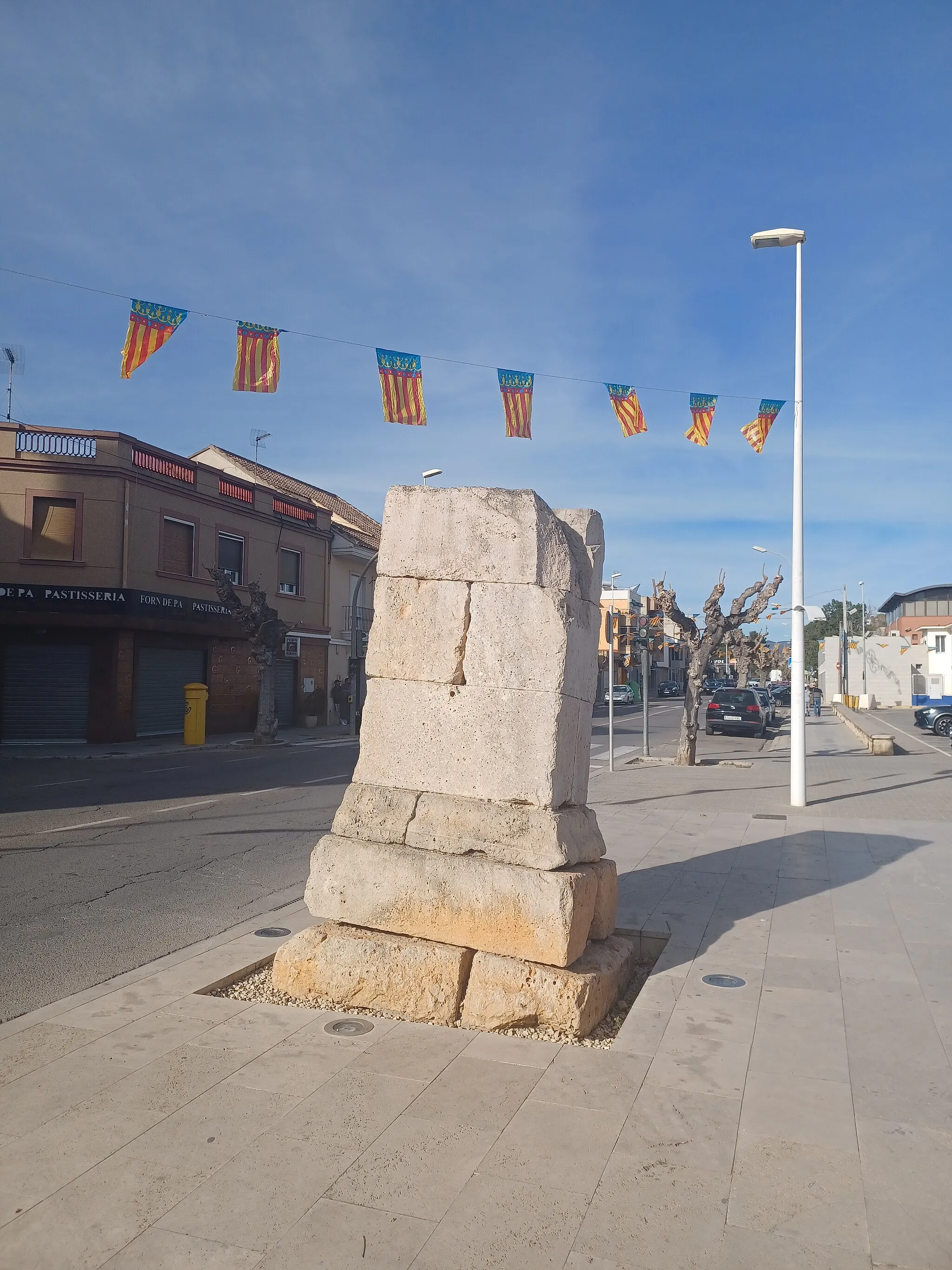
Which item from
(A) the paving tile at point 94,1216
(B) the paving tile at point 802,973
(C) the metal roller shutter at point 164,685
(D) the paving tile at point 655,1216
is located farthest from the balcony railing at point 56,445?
(D) the paving tile at point 655,1216

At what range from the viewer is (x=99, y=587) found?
22.2 metres

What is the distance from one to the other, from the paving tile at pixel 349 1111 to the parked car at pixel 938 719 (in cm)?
2997

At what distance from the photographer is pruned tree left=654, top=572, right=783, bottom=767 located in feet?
63.8

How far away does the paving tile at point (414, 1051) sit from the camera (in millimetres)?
4090

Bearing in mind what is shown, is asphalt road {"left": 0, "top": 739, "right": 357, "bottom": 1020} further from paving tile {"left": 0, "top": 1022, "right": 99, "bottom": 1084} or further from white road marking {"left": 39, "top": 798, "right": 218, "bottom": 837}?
paving tile {"left": 0, "top": 1022, "right": 99, "bottom": 1084}

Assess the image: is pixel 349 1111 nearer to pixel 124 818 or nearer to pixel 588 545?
pixel 588 545

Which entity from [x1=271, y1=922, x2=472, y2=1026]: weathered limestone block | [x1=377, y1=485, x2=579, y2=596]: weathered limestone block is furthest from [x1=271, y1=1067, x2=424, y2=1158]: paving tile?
[x1=377, y1=485, x2=579, y2=596]: weathered limestone block

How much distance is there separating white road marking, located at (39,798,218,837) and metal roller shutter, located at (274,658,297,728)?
635 inches

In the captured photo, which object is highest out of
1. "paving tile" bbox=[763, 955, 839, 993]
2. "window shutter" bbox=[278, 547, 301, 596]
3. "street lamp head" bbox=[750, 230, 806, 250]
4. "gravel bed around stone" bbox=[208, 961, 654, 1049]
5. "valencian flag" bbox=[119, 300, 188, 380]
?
"street lamp head" bbox=[750, 230, 806, 250]

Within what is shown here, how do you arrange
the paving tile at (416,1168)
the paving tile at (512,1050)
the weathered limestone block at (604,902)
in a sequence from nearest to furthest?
the paving tile at (416,1168) < the paving tile at (512,1050) < the weathered limestone block at (604,902)

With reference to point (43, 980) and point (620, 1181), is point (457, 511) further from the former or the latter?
point (43, 980)

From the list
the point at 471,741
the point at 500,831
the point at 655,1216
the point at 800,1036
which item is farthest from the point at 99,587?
the point at 655,1216

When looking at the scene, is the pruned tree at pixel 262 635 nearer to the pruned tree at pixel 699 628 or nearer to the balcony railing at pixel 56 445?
the balcony railing at pixel 56 445

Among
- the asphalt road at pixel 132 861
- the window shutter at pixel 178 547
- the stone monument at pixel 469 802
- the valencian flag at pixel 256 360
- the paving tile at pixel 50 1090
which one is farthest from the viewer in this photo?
the window shutter at pixel 178 547
